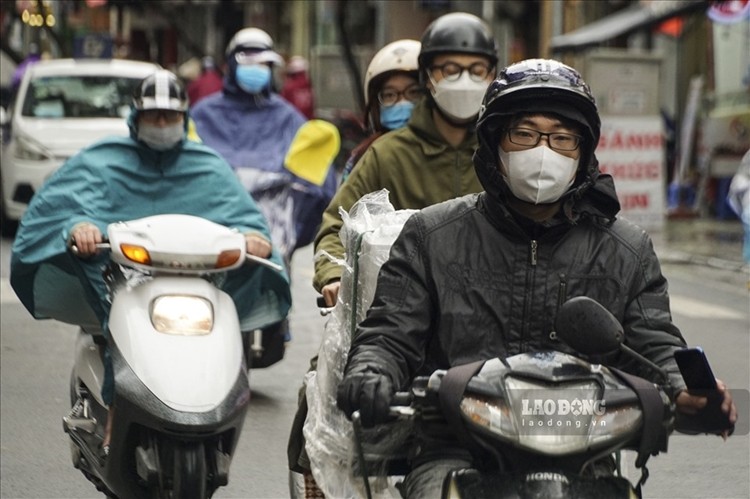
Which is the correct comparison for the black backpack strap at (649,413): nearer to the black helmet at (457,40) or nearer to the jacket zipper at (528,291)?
the jacket zipper at (528,291)

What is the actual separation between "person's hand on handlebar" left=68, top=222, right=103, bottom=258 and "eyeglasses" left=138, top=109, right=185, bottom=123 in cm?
82

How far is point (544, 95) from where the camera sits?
154 inches

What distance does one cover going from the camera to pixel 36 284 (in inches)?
241

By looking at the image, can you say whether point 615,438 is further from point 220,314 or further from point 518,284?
point 220,314

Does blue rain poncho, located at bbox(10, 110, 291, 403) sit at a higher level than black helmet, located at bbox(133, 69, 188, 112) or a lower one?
lower

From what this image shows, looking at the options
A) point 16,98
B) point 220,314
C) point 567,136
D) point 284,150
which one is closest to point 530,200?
point 567,136

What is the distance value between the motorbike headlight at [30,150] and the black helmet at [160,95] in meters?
10.3

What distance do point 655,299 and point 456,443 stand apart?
0.62 metres

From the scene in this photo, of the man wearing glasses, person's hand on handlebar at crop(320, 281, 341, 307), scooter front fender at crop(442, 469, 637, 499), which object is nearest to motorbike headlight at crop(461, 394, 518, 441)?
scooter front fender at crop(442, 469, 637, 499)

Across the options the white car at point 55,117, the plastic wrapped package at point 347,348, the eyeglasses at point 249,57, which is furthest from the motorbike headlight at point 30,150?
the plastic wrapped package at point 347,348

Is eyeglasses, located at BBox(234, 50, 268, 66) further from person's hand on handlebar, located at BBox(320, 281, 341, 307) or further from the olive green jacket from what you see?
person's hand on handlebar, located at BBox(320, 281, 341, 307)

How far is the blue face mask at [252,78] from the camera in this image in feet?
33.1

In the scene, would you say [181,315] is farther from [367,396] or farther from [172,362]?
[367,396]

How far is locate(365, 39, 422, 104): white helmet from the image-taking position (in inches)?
276
